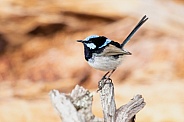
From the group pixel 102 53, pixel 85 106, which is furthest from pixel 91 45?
pixel 85 106

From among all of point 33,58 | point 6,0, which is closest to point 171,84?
point 33,58

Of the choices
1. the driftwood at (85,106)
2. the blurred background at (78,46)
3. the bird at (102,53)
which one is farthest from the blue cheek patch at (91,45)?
the blurred background at (78,46)

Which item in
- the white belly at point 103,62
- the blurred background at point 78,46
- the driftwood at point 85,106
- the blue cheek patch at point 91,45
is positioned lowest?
the driftwood at point 85,106

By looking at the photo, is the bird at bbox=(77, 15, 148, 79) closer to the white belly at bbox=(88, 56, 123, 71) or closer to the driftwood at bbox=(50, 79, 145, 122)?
the white belly at bbox=(88, 56, 123, 71)

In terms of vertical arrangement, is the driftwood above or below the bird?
below

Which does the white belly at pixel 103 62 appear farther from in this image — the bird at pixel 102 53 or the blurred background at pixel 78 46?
the blurred background at pixel 78 46

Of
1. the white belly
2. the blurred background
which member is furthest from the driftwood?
the blurred background
